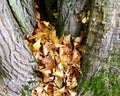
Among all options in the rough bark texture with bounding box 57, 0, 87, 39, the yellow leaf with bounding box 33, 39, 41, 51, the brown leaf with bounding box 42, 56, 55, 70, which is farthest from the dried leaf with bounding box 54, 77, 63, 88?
the rough bark texture with bounding box 57, 0, 87, 39

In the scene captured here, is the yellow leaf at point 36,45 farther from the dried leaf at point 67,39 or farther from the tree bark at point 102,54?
the tree bark at point 102,54

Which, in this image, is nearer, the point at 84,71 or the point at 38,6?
the point at 84,71

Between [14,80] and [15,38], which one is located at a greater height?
[15,38]

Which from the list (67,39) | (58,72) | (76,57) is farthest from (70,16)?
(58,72)

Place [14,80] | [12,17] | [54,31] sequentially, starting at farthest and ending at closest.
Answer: [54,31] → [14,80] → [12,17]

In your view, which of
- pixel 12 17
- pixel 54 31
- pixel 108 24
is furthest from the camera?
pixel 54 31

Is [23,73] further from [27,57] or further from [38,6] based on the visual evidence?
[38,6]

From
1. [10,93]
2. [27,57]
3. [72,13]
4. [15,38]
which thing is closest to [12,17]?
[15,38]

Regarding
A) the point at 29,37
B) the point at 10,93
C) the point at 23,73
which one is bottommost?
the point at 10,93

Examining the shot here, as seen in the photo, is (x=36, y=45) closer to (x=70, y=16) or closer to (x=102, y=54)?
(x=70, y=16)
